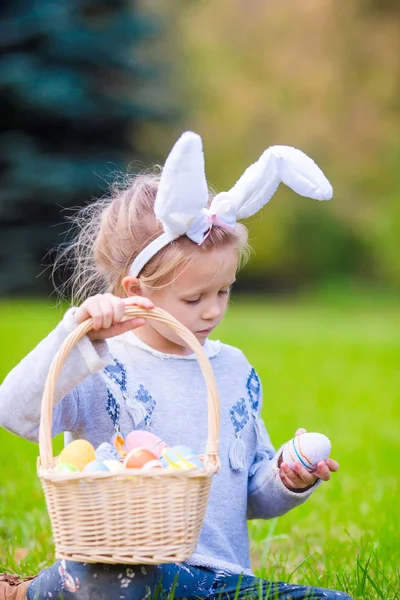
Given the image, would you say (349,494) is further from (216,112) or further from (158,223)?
(216,112)

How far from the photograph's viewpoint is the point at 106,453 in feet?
5.93

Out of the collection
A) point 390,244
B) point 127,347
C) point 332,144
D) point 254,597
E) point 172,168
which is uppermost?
point 332,144

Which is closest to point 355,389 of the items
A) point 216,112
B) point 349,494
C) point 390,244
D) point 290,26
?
point 349,494

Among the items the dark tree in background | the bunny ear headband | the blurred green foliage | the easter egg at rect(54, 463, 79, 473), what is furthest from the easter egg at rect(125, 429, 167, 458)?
the blurred green foliage

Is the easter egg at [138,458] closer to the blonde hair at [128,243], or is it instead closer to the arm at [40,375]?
the arm at [40,375]

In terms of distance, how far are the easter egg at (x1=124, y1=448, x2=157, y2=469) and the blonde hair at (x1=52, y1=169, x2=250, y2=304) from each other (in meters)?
0.51

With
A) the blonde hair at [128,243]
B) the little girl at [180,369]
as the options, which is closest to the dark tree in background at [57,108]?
the blonde hair at [128,243]

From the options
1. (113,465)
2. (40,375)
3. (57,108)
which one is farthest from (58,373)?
(57,108)

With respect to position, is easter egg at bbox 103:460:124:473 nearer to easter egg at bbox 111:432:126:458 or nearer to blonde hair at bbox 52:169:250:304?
easter egg at bbox 111:432:126:458

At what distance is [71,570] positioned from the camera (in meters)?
1.78

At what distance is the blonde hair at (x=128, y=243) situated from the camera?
2.10 m

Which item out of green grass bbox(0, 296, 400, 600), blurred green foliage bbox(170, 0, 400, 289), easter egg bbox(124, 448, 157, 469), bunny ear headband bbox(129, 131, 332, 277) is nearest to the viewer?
easter egg bbox(124, 448, 157, 469)

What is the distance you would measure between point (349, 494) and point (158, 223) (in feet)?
5.72

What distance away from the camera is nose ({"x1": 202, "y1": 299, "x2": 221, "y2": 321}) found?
2062mm
